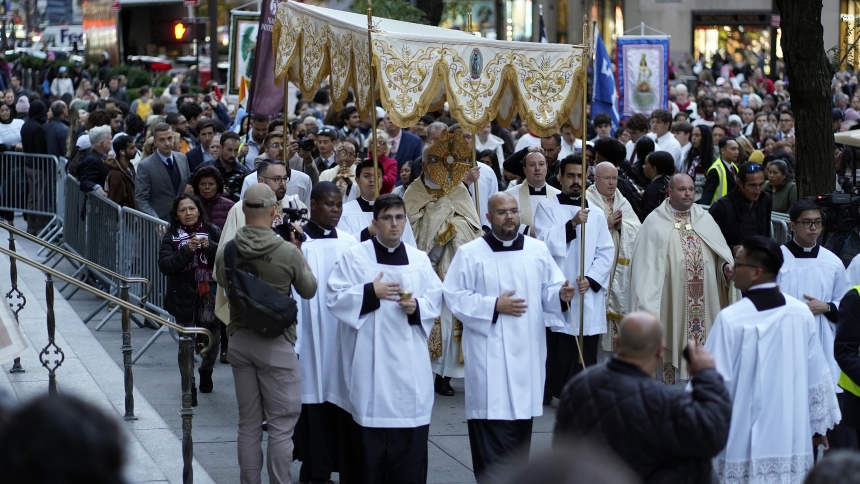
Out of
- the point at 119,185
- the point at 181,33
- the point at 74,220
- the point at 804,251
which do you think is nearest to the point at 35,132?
the point at 74,220

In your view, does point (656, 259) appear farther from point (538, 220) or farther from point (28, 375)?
point (28, 375)

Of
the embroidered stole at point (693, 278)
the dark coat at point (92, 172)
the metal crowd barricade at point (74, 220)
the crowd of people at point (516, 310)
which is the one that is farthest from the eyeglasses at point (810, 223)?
the metal crowd barricade at point (74, 220)

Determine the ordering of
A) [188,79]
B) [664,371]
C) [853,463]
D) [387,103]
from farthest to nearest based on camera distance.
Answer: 1. [188,79]
2. [664,371]
3. [387,103]
4. [853,463]

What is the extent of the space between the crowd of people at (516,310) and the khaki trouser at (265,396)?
12 mm

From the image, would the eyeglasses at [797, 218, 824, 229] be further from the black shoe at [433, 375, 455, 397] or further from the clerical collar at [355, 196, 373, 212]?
the black shoe at [433, 375, 455, 397]

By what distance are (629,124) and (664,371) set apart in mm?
5316

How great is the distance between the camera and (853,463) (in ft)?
10.4

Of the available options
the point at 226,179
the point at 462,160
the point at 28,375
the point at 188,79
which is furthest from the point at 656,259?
the point at 188,79

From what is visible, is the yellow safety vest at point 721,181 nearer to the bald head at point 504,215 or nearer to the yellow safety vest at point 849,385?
the bald head at point 504,215

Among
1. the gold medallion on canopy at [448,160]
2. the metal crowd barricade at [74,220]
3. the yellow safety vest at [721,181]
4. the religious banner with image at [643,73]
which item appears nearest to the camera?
the gold medallion on canopy at [448,160]

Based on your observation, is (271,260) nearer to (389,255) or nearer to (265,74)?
(389,255)

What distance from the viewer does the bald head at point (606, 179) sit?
957 cm

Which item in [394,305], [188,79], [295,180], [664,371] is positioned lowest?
[664,371]

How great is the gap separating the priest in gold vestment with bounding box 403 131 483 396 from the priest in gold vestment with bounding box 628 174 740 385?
1.38 m
